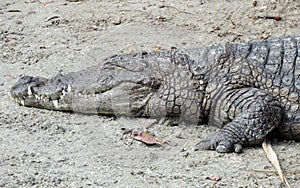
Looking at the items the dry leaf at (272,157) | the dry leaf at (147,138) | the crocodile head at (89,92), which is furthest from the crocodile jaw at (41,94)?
the dry leaf at (272,157)

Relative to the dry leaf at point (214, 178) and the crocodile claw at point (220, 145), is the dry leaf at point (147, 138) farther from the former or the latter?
the dry leaf at point (214, 178)

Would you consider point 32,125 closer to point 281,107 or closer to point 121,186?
point 121,186

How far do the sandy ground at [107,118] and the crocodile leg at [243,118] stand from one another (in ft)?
0.30

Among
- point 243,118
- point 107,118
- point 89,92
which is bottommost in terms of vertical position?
point 107,118

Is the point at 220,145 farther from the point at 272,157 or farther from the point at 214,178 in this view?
the point at 214,178

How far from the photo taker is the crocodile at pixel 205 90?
512cm

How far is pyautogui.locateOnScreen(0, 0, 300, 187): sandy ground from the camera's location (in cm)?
452

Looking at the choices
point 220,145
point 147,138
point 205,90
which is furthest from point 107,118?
point 220,145

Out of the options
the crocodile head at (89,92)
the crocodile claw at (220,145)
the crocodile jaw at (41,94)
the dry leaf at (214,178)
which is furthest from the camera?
the crocodile jaw at (41,94)

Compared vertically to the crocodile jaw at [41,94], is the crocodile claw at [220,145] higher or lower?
higher

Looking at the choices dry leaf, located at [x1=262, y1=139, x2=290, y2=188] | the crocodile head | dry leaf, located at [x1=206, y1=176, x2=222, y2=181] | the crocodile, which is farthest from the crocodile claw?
the crocodile head

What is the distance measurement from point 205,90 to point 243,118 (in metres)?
0.47

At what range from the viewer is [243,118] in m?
5.09

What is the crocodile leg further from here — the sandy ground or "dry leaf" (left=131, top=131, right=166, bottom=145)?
"dry leaf" (left=131, top=131, right=166, bottom=145)
